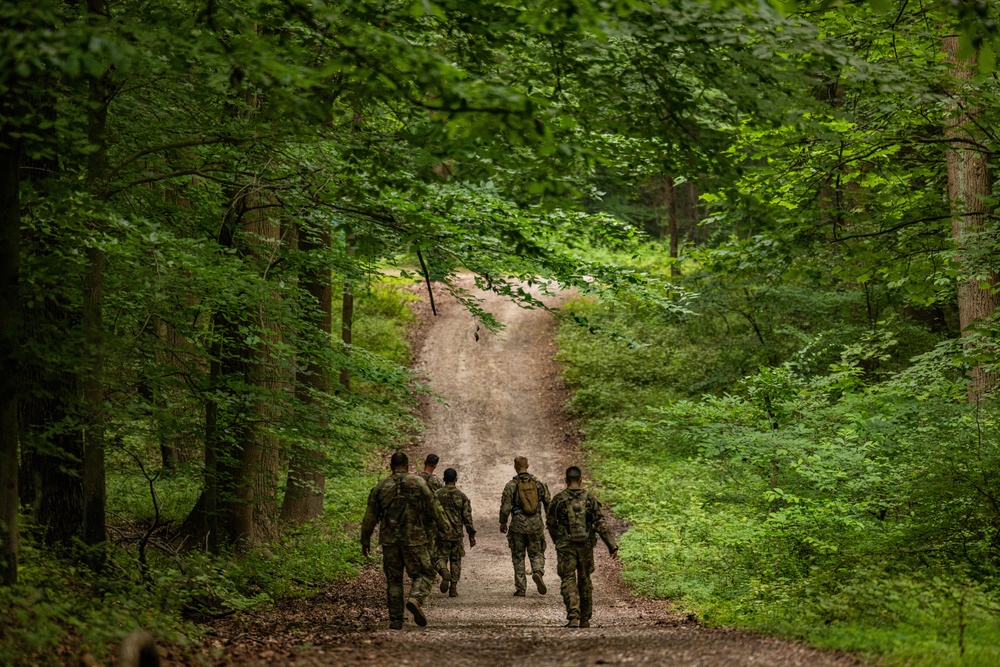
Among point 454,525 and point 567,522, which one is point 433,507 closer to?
point 567,522

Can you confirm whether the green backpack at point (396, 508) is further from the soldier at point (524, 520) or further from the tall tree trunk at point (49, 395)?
the tall tree trunk at point (49, 395)

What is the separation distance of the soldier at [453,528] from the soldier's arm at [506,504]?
520 mm

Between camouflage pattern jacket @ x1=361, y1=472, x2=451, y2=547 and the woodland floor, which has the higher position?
camouflage pattern jacket @ x1=361, y1=472, x2=451, y2=547

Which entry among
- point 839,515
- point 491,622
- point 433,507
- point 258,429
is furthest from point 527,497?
point 839,515

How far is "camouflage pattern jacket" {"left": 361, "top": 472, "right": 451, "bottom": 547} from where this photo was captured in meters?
9.21

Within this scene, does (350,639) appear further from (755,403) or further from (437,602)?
(755,403)

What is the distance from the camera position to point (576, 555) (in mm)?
9547

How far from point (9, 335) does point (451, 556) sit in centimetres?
745

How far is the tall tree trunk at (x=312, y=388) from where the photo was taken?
34.8ft

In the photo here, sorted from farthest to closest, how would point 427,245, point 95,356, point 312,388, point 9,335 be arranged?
1. point 312,388
2. point 427,245
3. point 95,356
4. point 9,335

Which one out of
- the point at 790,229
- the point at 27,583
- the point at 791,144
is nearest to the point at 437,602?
the point at 27,583

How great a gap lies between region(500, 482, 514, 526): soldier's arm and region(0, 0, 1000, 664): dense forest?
229cm

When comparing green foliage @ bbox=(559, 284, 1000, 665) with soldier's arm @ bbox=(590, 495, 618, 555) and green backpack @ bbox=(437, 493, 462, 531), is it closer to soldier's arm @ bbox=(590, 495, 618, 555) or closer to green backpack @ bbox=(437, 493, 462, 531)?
soldier's arm @ bbox=(590, 495, 618, 555)

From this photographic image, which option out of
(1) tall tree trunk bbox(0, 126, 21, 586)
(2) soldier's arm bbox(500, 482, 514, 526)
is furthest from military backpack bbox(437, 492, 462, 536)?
(1) tall tree trunk bbox(0, 126, 21, 586)
